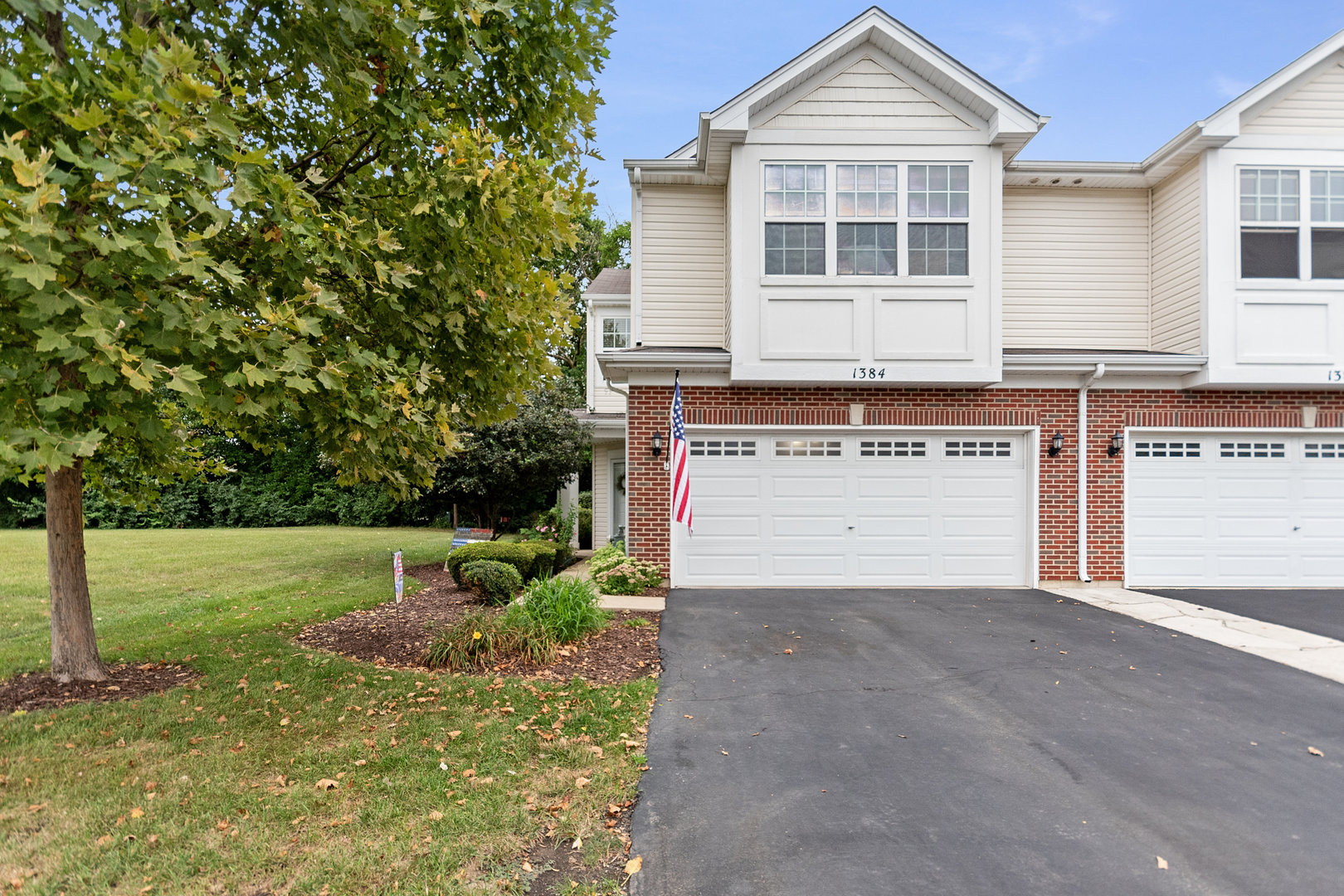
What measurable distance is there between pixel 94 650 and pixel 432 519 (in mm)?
18543

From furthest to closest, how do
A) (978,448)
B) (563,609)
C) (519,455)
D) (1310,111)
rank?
(519,455), (978,448), (1310,111), (563,609)

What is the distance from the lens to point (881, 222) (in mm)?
9031

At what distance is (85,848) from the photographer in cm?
306

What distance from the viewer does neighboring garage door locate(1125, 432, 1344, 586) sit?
9.56 m

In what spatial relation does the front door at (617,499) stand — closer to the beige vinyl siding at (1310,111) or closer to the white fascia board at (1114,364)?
the white fascia board at (1114,364)

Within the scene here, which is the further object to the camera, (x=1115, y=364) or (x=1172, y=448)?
(x=1172, y=448)

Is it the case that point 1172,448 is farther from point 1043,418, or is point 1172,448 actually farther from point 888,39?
point 888,39

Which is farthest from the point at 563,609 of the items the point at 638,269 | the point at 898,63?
the point at 898,63

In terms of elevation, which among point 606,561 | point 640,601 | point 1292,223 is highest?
point 1292,223

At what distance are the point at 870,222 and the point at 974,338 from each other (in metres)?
2.07

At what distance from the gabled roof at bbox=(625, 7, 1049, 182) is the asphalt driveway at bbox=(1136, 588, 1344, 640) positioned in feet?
→ 21.1

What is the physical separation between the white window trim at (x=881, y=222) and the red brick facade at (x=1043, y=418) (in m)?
1.45

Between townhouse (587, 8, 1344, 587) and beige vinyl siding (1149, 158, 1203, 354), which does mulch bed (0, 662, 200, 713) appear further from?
beige vinyl siding (1149, 158, 1203, 354)

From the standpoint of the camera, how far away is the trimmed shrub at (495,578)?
8523 mm
